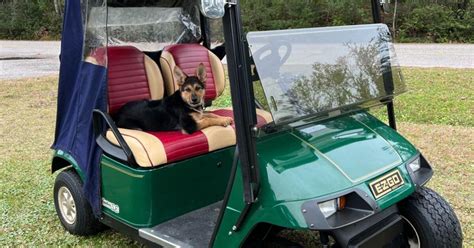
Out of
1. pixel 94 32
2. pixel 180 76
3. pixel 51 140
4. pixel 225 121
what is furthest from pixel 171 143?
pixel 51 140

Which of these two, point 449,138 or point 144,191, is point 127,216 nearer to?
point 144,191

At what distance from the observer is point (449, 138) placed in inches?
209

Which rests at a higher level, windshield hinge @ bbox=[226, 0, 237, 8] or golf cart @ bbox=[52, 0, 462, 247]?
windshield hinge @ bbox=[226, 0, 237, 8]

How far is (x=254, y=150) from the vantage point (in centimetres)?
219

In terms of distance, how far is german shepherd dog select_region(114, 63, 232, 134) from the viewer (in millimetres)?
3062

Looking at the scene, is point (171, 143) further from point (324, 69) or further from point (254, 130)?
point (324, 69)

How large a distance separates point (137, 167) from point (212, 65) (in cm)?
137

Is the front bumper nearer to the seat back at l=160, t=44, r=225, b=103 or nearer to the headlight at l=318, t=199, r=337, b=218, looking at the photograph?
the headlight at l=318, t=199, r=337, b=218

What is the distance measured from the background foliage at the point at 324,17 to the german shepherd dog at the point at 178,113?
3.04ft

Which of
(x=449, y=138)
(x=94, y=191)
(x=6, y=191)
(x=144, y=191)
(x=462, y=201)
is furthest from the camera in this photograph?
(x=449, y=138)

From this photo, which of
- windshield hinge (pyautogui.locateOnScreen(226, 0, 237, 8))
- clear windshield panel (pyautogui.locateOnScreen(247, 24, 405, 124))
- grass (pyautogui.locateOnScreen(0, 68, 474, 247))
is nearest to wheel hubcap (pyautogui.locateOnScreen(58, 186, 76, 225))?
grass (pyautogui.locateOnScreen(0, 68, 474, 247))

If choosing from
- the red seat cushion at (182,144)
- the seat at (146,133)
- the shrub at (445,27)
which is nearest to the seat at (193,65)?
the seat at (146,133)

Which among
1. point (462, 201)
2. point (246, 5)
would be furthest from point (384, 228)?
point (462, 201)

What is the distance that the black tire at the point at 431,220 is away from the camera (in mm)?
2520
